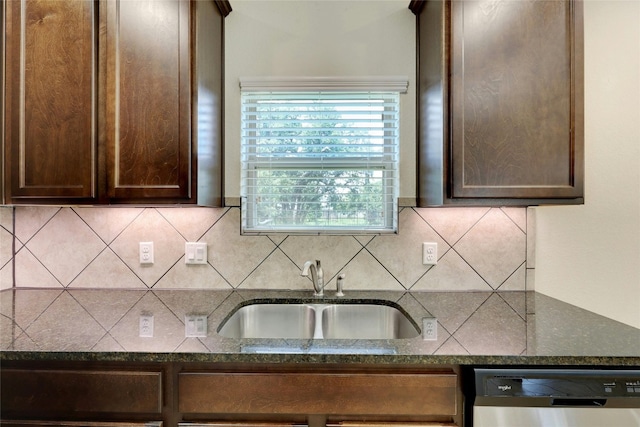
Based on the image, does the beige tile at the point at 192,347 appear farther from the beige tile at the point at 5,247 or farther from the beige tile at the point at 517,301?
the beige tile at the point at 5,247

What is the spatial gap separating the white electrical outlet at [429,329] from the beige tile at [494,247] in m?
0.59

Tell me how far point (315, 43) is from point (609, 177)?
1.59 m

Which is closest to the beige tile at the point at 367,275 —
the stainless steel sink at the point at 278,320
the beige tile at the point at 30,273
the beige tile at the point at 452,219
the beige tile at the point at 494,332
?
the stainless steel sink at the point at 278,320

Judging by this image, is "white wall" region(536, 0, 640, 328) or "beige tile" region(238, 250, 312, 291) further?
"beige tile" region(238, 250, 312, 291)

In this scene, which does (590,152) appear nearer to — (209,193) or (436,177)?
(436,177)

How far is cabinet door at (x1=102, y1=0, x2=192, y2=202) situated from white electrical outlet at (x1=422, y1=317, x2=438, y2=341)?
3.50 feet

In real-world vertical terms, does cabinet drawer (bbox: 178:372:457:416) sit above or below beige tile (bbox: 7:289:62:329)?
below

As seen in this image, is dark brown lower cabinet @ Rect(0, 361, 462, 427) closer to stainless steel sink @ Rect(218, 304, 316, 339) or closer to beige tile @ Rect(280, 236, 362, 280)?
stainless steel sink @ Rect(218, 304, 316, 339)

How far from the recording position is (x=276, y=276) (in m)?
1.84

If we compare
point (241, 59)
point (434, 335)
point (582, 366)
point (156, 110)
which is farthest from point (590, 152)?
point (156, 110)

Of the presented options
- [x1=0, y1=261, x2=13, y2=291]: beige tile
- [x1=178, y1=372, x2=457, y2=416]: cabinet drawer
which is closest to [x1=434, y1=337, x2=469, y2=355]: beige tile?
[x1=178, y1=372, x2=457, y2=416]: cabinet drawer

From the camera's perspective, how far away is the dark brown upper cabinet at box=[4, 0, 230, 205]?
4.82 feet

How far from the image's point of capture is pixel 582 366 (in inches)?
40.4

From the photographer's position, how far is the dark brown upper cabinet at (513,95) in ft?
4.67
